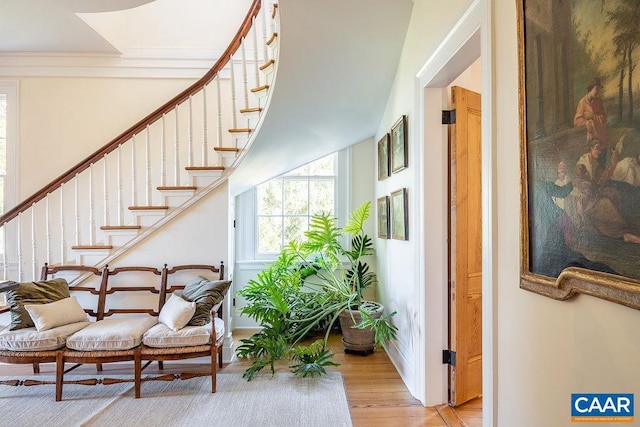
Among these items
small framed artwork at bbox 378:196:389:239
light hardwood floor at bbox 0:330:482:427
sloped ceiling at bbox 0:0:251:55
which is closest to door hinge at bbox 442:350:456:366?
light hardwood floor at bbox 0:330:482:427

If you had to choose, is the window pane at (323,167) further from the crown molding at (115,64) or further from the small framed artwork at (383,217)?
the crown molding at (115,64)

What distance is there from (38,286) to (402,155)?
3011mm

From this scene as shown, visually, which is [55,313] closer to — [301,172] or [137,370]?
[137,370]

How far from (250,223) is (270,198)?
14.9 inches

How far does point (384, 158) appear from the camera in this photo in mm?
3721

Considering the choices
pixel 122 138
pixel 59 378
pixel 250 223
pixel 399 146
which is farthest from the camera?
pixel 250 223

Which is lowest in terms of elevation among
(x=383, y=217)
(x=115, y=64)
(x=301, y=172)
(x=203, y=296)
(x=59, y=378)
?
(x=59, y=378)

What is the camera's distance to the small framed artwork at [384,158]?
3.56 metres

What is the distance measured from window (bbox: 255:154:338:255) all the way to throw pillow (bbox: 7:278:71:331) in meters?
1.99

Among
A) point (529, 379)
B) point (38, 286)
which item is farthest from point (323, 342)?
point (38, 286)

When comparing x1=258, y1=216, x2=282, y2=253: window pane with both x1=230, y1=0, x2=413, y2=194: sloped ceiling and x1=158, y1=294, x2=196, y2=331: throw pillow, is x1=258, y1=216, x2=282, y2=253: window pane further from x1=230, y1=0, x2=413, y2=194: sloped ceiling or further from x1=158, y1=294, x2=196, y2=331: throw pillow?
Answer: x1=158, y1=294, x2=196, y2=331: throw pillow

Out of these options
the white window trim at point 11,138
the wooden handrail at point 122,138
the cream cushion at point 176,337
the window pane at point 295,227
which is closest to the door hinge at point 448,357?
the cream cushion at point 176,337

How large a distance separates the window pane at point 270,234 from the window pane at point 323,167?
0.71 meters

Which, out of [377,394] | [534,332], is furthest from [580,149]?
[377,394]
